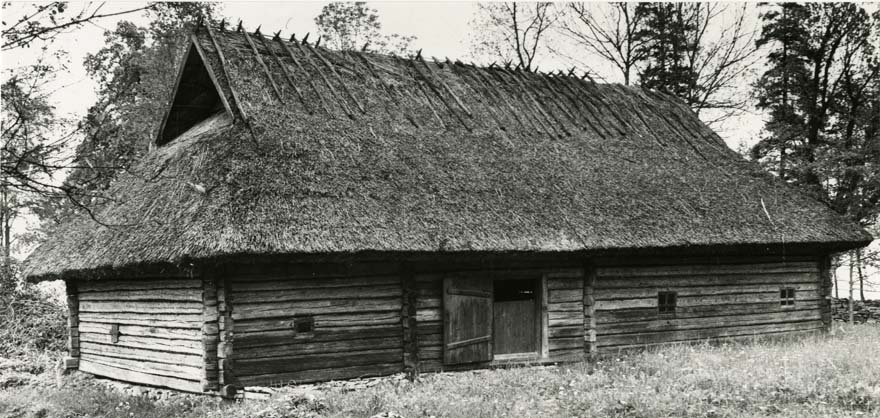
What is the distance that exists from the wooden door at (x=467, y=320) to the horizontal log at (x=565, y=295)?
1.20 meters

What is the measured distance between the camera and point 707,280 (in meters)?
15.4

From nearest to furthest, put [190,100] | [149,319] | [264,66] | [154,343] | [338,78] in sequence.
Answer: [154,343] → [149,319] → [264,66] → [338,78] → [190,100]

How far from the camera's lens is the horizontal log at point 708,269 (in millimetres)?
14383

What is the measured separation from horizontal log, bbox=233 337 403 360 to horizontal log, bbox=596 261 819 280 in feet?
14.0

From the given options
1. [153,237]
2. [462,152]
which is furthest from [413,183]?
[153,237]

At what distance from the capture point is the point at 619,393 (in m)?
9.52

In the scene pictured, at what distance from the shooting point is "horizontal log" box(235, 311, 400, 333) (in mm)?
11344

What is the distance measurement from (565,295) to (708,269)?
3.41 metres

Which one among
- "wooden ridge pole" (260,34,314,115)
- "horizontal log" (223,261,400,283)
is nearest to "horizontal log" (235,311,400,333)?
"horizontal log" (223,261,400,283)

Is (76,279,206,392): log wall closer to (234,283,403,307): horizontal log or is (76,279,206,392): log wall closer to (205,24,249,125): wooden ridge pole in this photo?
(234,283,403,307): horizontal log

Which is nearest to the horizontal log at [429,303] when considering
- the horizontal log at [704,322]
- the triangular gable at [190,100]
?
the horizontal log at [704,322]

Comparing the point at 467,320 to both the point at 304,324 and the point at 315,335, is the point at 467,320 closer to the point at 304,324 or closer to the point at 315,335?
the point at 315,335

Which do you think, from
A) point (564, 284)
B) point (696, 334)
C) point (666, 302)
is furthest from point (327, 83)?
point (696, 334)

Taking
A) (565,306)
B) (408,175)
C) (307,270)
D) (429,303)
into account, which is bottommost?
(565,306)
